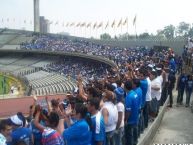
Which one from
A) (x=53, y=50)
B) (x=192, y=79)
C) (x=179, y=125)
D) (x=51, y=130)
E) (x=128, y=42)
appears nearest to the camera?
(x=51, y=130)

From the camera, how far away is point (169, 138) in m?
10.4

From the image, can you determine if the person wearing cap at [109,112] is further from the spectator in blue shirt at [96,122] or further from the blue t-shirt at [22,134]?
the blue t-shirt at [22,134]

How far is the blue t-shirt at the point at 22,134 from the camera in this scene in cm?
593

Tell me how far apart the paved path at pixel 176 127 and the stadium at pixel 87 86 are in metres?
0.27

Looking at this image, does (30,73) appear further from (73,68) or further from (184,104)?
(184,104)

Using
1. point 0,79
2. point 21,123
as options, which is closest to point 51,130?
point 21,123

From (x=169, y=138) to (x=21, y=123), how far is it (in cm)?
544

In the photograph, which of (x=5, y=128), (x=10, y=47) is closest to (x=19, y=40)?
(x=10, y=47)

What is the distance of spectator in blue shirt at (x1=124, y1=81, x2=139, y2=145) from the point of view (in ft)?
27.1

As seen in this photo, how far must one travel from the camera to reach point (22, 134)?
604 cm

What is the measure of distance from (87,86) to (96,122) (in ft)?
14.3

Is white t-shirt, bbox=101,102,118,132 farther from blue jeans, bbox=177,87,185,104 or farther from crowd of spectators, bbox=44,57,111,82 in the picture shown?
crowd of spectators, bbox=44,57,111,82

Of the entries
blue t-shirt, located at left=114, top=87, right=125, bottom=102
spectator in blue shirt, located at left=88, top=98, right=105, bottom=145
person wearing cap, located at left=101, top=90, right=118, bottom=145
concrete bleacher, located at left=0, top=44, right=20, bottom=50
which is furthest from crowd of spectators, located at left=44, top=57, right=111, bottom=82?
spectator in blue shirt, located at left=88, top=98, right=105, bottom=145

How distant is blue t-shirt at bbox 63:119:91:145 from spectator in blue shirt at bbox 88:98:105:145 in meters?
0.64
